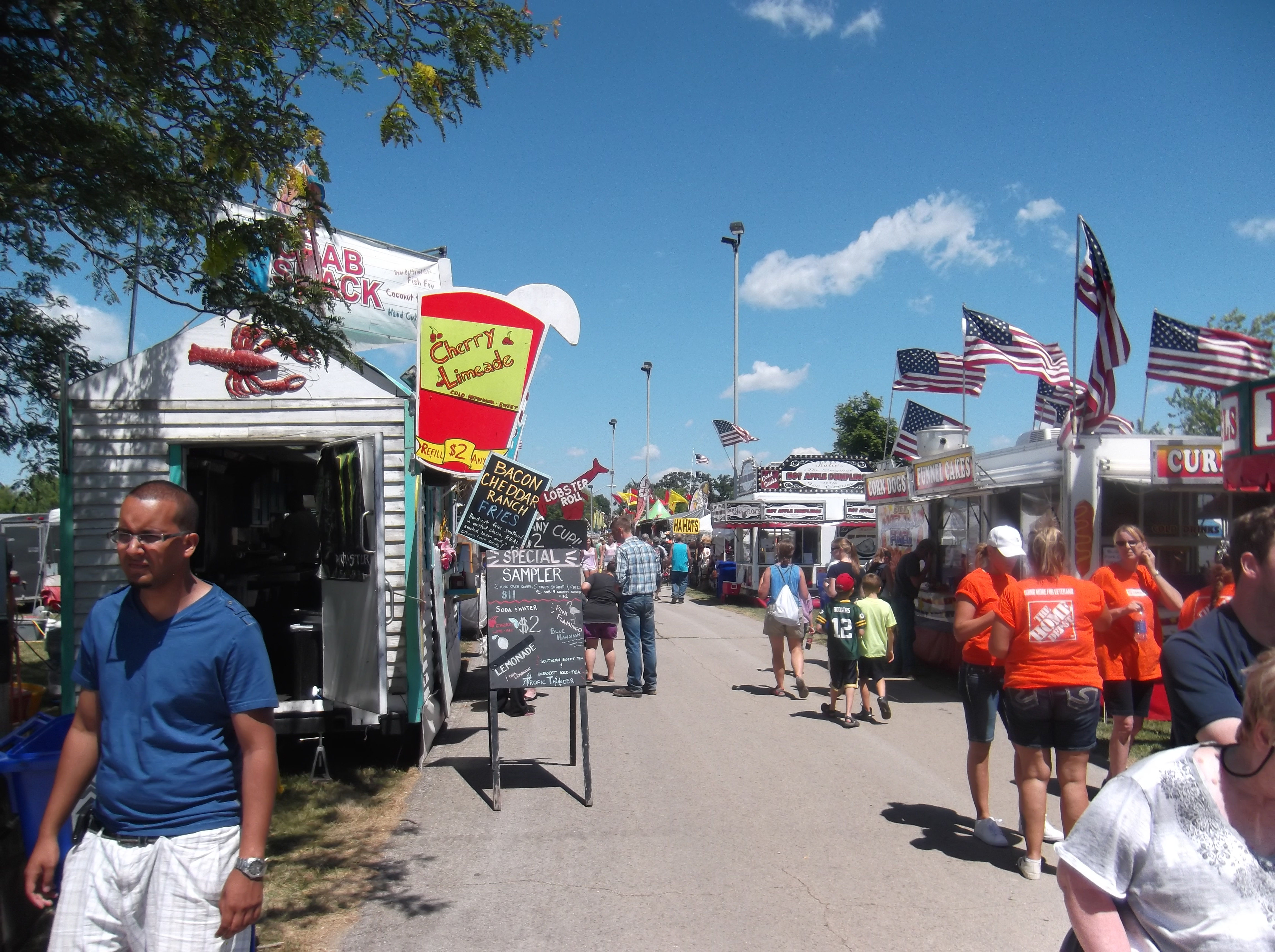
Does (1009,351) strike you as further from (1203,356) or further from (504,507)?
(504,507)

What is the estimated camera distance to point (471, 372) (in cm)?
723

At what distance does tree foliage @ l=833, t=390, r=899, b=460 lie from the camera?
134ft

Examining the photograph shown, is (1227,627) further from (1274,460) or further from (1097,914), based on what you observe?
(1274,460)

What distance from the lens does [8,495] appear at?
5700cm

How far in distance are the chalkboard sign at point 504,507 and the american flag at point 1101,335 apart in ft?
18.7

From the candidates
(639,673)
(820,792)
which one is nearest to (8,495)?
(639,673)

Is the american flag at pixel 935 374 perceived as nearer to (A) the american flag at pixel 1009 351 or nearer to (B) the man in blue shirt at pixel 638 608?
(A) the american flag at pixel 1009 351

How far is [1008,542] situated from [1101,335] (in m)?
5.47

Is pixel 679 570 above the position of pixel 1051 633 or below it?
below

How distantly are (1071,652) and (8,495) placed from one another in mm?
67065

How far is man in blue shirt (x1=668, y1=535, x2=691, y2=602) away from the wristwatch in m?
22.0

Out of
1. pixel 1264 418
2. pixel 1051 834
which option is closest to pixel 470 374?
pixel 1051 834

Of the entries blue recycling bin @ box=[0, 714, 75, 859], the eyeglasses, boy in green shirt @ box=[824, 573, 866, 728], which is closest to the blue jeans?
boy in green shirt @ box=[824, 573, 866, 728]

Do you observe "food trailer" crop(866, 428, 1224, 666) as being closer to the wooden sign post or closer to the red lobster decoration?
the wooden sign post
